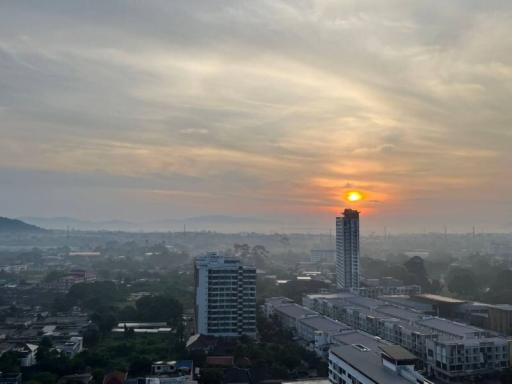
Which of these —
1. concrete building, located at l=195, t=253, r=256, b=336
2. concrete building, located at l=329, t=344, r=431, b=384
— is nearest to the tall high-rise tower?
concrete building, located at l=195, t=253, r=256, b=336

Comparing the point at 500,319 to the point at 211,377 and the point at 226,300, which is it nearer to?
the point at 226,300

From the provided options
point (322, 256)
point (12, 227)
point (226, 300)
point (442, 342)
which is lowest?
point (442, 342)

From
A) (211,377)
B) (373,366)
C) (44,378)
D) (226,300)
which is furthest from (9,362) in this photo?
(373,366)

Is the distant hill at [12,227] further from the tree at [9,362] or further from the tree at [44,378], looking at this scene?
the tree at [44,378]

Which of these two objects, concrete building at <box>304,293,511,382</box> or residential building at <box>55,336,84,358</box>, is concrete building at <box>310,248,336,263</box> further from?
residential building at <box>55,336,84,358</box>

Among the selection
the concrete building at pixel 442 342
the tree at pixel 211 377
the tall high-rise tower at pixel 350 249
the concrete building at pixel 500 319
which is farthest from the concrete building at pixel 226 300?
the tall high-rise tower at pixel 350 249

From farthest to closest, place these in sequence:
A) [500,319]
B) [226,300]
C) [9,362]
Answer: [500,319] → [226,300] → [9,362]

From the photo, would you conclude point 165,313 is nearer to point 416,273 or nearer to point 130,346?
point 130,346

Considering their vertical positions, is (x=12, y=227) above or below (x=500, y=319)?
above

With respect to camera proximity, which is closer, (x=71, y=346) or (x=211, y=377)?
(x=211, y=377)

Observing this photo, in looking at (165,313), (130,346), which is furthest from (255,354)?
(165,313)
